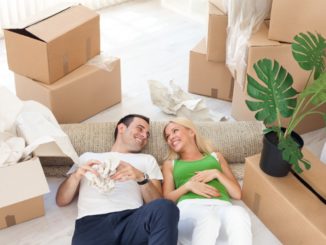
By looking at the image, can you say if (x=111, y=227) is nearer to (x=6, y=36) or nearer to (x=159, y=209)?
(x=159, y=209)

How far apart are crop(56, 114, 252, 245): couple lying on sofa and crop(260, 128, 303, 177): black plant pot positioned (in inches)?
7.6

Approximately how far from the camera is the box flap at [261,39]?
7.66 feet

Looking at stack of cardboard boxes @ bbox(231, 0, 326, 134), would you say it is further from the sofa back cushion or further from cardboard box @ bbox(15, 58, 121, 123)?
cardboard box @ bbox(15, 58, 121, 123)

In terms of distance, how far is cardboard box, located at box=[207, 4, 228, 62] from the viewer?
262 centimetres

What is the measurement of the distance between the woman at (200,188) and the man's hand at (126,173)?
17 centimetres

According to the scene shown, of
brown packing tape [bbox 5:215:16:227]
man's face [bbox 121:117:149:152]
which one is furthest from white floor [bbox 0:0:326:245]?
man's face [bbox 121:117:149:152]

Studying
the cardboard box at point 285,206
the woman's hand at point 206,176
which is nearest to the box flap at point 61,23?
the woman's hand at point 206,176

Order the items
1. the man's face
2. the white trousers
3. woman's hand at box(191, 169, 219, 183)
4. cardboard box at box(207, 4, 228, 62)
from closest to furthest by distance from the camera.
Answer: the white trousers → woman's hand at box(191, 169, 219, 183) → the man's face → cardboard box at box(207, 4, 228, 62)

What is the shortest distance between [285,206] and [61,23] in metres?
1.37

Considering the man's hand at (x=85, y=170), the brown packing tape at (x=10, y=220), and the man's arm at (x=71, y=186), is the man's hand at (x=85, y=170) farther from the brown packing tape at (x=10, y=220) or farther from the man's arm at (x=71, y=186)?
the brown packing tape at (x=10, y=220)

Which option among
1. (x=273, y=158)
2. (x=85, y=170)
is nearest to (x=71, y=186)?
(x=85, y=170)

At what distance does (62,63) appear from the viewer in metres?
2.48

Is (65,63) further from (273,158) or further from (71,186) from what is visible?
(273,158)

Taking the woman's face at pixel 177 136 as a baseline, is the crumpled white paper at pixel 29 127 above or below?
above
